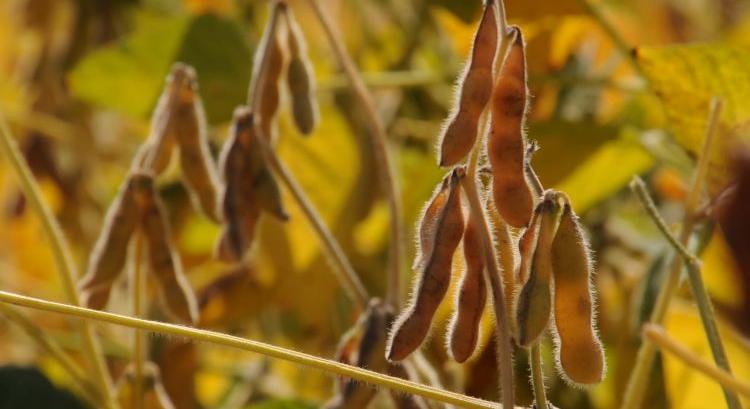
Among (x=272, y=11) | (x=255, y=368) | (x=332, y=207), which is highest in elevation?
(x=272, y=11)

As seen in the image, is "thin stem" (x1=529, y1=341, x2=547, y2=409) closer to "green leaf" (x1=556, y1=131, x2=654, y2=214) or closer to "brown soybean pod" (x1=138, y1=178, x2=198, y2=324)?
"brown soybean pod" (x1=138, y1=178, x2=198, y2=324)

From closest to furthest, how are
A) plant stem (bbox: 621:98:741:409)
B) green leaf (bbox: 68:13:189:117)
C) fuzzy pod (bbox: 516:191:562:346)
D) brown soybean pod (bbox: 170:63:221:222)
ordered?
fuzzy pod (bbox: 516:191:562:346)
plant stem (bbox: 621:98:741:409)
brown soybean pod (bbox: 170:63:221:222)
green leaf (bbox: 68:13:189:117)

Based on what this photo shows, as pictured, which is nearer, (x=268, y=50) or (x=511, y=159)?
(x=511, y=159)

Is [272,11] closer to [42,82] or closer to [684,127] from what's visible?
[684,127]

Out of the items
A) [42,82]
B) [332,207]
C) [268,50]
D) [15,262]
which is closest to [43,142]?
[42,82]

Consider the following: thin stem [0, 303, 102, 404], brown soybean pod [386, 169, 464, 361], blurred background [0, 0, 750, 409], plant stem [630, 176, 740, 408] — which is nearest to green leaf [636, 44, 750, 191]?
blurred background [0, 0, 750, 409]

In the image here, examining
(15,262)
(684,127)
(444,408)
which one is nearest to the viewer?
(444,408)

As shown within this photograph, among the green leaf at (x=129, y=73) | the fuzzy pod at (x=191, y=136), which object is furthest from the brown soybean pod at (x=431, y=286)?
the green leaf at (x=129, y=73)
